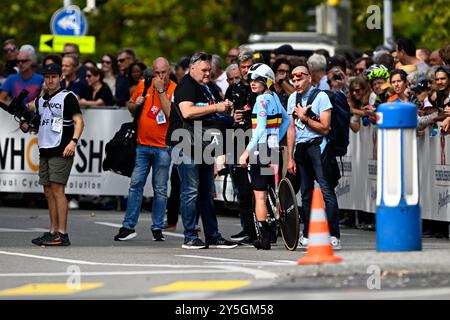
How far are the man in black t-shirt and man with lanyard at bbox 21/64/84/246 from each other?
41.6 inches

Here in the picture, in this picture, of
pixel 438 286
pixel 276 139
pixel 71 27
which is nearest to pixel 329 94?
pixel 276 139

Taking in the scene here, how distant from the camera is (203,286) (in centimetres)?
1278

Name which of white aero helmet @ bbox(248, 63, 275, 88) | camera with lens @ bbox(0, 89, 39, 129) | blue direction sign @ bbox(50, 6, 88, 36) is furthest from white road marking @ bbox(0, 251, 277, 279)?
blue direction sign @ bbox(50, 6, 88, 36)

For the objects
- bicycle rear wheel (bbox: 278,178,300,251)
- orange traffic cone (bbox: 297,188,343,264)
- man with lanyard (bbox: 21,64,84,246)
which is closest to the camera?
orange traffic cone (bbox: 297,188,343,264)

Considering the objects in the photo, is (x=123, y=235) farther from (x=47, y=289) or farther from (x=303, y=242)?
(x=47, y=289)

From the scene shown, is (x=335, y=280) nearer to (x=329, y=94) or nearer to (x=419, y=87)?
(x=329, y=94)

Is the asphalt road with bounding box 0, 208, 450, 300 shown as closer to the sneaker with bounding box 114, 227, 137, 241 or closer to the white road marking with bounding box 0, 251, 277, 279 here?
the white road marking with bounding box 0, 251, 277, 279

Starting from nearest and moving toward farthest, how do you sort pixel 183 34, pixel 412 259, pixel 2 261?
pixel 412 259
pixel 2 261
pixel 183 34

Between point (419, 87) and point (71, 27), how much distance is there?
10826 mm

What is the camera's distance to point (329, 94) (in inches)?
682

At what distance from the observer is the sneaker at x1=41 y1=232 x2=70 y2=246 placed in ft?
56.9

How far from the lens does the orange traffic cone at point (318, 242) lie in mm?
13445

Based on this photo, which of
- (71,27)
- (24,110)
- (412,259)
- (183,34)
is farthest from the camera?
(183,34)

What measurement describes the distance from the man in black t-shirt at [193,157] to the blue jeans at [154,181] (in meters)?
1.19
